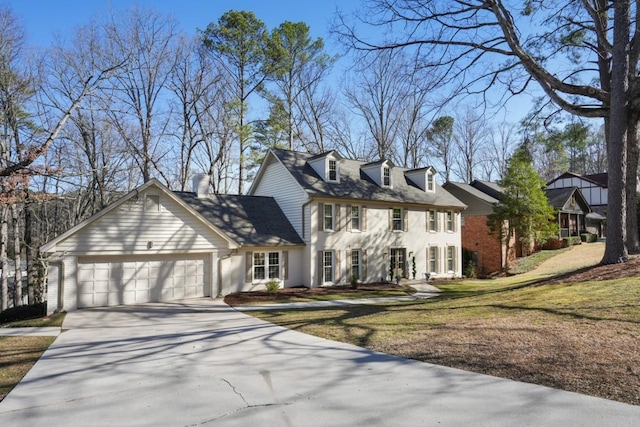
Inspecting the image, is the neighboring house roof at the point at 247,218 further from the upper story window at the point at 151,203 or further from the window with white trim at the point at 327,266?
the upper story window at the point at 151,203

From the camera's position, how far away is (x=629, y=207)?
47.4 feet

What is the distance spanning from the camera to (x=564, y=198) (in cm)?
3800

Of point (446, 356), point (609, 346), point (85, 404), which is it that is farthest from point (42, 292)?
point (609, 346)

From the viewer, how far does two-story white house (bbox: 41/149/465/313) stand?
15203mm

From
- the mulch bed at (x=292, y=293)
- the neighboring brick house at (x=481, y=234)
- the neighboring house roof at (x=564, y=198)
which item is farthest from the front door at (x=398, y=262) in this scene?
the neighboring house roof at (x=564, y=198)

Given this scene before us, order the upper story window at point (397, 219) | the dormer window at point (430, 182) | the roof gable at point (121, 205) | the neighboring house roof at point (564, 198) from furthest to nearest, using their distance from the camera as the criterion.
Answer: the neighboring house roof at point (564, 198)
the dormer window at point (430, 182)
the upper story window at point (397, 219)
the roof gable at point (121, 205)

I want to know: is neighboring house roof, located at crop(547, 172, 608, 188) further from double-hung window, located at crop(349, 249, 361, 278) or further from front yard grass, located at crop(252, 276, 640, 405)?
front yard grass, located at crop(252, 276, 640, 405)

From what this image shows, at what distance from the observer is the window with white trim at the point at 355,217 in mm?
22781

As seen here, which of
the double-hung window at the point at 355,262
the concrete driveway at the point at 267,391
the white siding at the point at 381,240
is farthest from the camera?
the double-hung window at the point at 355,262

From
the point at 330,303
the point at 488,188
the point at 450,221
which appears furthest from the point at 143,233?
the point at 488,188

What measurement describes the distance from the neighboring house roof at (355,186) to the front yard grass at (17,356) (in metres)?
13.1

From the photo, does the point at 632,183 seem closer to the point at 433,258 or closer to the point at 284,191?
the point at 433,258

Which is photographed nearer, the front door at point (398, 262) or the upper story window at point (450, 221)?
the front door at point (398, 262)

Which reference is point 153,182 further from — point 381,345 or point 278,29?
point 278,29
